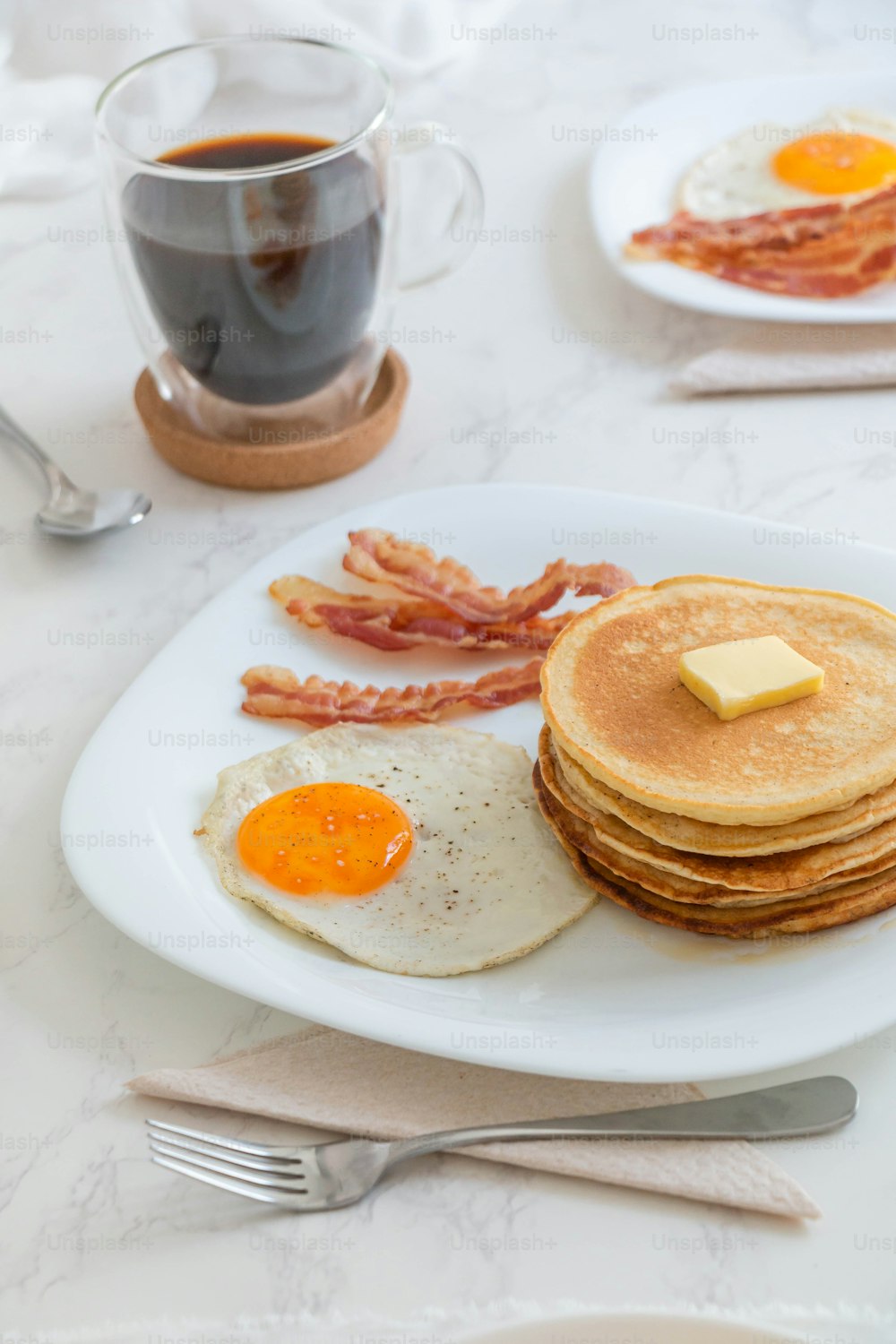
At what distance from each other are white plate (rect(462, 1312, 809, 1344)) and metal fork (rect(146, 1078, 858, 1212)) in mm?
195

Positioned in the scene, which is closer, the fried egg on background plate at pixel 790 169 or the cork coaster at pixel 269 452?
the cork coaster at pixel 269 452

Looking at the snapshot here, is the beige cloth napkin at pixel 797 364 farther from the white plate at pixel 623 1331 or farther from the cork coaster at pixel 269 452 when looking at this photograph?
the white plate at pixel 623 1331

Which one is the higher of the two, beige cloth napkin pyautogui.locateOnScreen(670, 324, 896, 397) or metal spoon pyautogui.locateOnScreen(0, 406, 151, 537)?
beige cloth napkin pyautogui.locateOnScreen(670, 324, 896, 397)

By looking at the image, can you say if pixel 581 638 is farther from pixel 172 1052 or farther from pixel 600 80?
pixel 600 80

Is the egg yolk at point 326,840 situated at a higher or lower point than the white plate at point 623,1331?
higher

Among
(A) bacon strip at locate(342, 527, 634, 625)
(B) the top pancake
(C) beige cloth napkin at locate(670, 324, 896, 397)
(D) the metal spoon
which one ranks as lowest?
(D) the metal spoon

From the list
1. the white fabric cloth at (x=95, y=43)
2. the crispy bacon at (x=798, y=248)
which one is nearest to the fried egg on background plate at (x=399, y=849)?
the crispy bacon at (x=798, y=248)

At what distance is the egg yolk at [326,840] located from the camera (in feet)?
5.78

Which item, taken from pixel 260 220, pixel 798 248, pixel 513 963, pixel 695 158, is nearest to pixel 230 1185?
pixel 513 963

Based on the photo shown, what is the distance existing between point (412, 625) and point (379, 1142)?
3.12 ft

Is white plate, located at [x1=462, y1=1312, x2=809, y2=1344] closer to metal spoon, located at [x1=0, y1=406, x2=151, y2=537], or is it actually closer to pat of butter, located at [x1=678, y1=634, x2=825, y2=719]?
pat of butter, located at [x1=678, y1=634, x2=825, y2=719]

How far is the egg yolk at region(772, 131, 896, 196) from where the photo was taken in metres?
3.35

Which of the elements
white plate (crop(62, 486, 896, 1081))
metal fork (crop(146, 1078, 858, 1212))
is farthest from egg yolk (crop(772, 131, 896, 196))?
metal fork (crop(146, 1078, 858, 1212))

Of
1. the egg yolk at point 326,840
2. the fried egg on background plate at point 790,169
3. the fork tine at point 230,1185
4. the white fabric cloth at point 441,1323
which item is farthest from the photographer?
the fried egg on background plate at point 790,169
